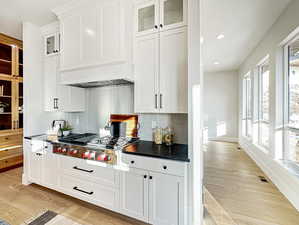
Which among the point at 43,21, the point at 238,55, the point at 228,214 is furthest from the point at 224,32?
the point at 43,21

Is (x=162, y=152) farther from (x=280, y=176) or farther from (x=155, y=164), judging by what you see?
(x=280, y=176)

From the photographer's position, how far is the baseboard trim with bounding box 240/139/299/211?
84.4 inches

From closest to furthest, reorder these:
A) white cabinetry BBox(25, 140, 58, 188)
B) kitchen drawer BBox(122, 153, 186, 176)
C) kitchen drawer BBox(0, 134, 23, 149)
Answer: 1. kitchen drawer BBox(122, 153, 186, 176)
2. white cabinetry BBox(25, 140, 58, 188)
3. kitchen drawer BBox(0, 134, 23, 149)

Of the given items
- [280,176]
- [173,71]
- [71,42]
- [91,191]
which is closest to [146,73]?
[173,71]

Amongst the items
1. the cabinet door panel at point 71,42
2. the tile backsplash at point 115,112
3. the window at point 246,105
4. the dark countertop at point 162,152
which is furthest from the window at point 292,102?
the cabinet door panel at point 71,42

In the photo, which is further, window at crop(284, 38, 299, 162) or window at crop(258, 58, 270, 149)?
window at crop(258, 58, 270, 149)

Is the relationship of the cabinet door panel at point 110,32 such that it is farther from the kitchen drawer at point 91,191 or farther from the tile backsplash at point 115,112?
the kitchen drawer at point 91,191

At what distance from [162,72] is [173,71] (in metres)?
0.14

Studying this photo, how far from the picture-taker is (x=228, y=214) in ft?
6.59

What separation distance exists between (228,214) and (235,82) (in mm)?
5620

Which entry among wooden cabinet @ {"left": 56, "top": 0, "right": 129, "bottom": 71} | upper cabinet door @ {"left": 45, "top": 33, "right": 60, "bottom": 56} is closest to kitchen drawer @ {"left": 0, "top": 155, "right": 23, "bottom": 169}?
upper cabinet door @ {"left": 45, "top": 33, "right": 60, "bottom": 56}

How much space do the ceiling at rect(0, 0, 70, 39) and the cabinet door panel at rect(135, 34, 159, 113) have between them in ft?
4.42

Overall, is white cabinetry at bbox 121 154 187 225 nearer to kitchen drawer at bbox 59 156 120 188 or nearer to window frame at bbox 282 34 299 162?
kitchen drawer at bbox 59 156 120 188

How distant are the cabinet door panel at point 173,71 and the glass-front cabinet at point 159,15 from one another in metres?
0.11
